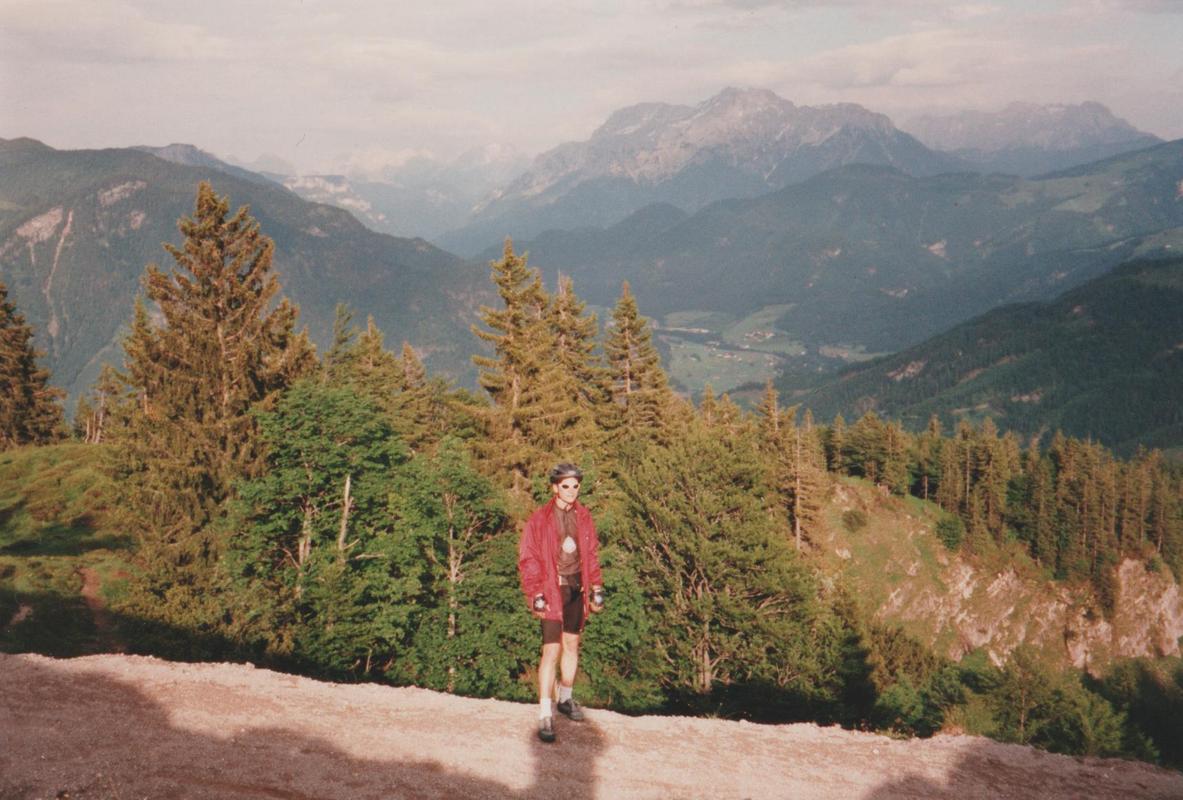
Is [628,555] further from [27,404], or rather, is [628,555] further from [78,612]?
[27,404]

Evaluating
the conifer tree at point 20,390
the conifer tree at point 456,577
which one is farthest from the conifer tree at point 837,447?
the conifer tree at point 20,390

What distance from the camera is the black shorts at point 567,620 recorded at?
35.4 feet

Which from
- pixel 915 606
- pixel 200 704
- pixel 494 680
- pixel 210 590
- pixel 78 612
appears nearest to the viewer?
pixel 200 704

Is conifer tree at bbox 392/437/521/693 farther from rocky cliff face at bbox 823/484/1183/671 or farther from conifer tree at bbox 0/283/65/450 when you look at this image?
rocky cliff face at bbox 823/484/1183/671

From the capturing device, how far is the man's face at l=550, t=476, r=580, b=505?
1070 centimetres

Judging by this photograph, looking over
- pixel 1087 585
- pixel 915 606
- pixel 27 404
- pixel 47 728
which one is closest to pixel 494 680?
pixel 47 728

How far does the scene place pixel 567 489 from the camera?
10.8m

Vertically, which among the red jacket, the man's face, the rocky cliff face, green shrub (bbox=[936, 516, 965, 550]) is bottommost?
the rocky cliff face

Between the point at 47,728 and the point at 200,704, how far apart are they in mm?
2104

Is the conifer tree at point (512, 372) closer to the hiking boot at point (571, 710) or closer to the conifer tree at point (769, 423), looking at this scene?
the hiking boot at point (571, 710)

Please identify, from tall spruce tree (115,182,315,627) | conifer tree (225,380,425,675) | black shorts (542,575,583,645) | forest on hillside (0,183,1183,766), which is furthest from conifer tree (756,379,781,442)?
black shorts (542,575,583,645)

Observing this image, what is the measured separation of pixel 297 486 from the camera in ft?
78.0

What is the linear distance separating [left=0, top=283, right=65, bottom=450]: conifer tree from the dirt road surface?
180ft

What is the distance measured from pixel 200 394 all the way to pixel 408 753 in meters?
20.3
